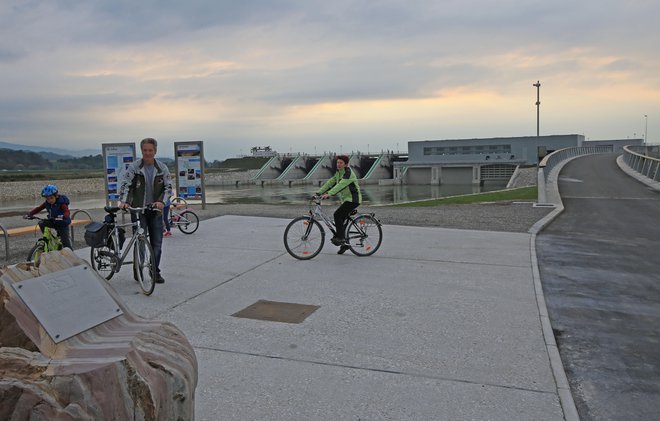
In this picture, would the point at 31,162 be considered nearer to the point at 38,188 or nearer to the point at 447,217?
the point at 38,188

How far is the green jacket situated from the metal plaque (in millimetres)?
5606

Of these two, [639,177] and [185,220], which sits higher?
[185,220]

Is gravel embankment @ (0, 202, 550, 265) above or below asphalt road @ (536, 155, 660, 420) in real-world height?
above

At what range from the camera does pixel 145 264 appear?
6.64 m

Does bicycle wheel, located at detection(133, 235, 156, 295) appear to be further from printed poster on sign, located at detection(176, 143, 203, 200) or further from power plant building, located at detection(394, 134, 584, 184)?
power plant building, located at detection(394, 134, 584, 184)

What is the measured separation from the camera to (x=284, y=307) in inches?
239

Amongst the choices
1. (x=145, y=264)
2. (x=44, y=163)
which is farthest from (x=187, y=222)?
(x=44, y=163)

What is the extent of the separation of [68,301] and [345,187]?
19.8 feet

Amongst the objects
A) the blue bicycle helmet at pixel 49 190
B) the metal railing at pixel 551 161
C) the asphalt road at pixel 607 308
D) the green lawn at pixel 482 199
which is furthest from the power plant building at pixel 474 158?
the blue bicycle helmet at pixel 49 190

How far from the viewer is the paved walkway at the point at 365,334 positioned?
375cm

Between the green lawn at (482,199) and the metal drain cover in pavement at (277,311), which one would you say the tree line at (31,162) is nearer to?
the green lawn at (482,199)

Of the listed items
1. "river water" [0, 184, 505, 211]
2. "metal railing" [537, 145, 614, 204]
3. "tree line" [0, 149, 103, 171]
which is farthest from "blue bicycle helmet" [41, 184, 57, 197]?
"tree line" [0, 149, 103, 171]

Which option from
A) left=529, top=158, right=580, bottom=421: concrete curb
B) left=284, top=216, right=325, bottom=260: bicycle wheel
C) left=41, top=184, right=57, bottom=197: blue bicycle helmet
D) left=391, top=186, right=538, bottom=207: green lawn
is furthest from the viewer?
left=391, top=186, right=538, bottom=207: green lawn

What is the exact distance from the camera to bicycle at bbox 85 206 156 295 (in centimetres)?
656
